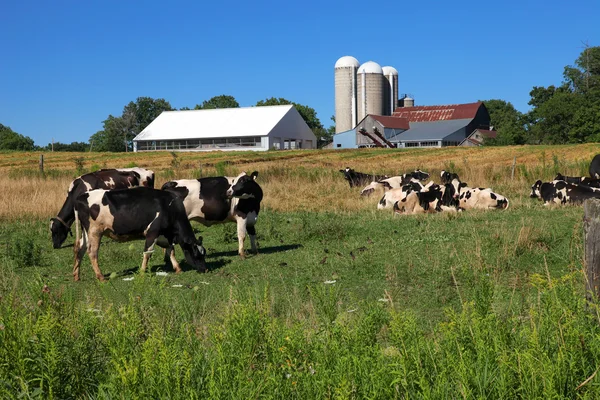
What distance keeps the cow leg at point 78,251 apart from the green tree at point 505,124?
83.2 m

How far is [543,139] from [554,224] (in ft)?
274

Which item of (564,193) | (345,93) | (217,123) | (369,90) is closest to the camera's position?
(564,193)

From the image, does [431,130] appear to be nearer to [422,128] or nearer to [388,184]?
[422,128]

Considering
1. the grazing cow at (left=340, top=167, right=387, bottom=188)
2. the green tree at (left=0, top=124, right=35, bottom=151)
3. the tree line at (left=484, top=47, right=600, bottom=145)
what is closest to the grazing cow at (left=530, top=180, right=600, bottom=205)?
the grazing cow at (left=340, top=167, right=387, bottom=188)

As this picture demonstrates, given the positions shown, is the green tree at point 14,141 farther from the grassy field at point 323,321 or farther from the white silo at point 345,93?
the grassy field at point 323,321

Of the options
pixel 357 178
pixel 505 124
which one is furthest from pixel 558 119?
pixel 357 178

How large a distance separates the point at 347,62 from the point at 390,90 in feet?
27.6

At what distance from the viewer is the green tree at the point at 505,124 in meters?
89.7

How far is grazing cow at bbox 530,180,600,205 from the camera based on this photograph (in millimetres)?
18547

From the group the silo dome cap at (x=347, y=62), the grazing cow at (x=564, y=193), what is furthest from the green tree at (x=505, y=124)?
the grazing cow at (x=564, y=193)

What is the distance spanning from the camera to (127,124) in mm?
132375

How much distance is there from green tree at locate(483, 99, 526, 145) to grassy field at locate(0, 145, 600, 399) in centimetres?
7865

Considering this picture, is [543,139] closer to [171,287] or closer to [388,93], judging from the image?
[388,93]

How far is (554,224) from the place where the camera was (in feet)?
44.8
